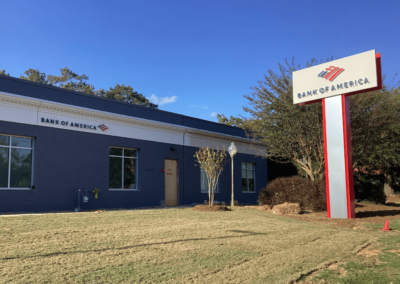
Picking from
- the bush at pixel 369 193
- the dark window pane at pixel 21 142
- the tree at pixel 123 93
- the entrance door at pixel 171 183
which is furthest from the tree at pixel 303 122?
the tree at pixel 123 93

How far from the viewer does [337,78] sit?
1277cm

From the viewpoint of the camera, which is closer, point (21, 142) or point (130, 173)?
point (21, 142)

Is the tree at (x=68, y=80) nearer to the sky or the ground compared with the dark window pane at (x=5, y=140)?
nearer to the sky

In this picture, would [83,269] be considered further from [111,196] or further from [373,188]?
[373,188]

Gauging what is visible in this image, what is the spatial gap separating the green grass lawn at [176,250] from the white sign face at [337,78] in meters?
4.92

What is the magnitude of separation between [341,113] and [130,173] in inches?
395

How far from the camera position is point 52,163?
1454cm

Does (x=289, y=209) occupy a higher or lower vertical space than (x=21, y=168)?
lower

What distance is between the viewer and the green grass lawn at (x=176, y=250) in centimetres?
505

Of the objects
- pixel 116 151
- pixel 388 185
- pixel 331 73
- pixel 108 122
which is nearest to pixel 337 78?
pixel 331 73

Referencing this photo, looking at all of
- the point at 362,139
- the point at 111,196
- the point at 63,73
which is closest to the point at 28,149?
the point at 111,196

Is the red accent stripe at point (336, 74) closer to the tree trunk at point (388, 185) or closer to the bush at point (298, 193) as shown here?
the bush at point (298, 193)

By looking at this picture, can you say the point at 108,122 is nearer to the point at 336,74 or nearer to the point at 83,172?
the point at 83,172

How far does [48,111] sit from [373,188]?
16.2 m
